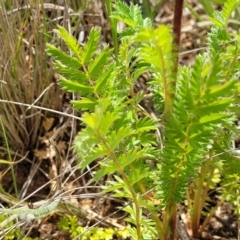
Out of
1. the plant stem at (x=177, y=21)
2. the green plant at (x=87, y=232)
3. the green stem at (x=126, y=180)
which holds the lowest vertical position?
the green plant at (x=87, y=232)

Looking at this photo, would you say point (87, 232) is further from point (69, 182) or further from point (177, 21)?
point (177, 21)

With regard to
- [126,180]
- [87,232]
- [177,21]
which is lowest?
[87,232]

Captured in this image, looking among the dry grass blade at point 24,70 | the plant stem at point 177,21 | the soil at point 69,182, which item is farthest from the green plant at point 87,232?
the plant stem at point 177,21

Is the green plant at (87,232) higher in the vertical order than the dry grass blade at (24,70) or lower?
lower

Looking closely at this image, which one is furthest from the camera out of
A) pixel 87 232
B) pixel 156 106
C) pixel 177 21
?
pixel 87 232

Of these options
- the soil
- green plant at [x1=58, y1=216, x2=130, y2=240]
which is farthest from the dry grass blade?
green plant at [x1=58, y1=216, x2=130, y2=240]

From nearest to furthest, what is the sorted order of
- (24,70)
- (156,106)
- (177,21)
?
1. (177,21)
2. (156,106)
3. (24,70)

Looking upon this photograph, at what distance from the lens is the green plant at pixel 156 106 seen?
757 millimetres

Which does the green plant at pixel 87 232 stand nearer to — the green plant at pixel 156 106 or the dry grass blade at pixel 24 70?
the green plant at pixel 156 106

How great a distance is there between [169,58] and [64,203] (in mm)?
562

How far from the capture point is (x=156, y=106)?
95 cm

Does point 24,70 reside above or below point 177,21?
below

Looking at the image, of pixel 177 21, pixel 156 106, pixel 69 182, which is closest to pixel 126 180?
pixel 156 106

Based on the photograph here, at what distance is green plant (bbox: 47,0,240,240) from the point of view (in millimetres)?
757
